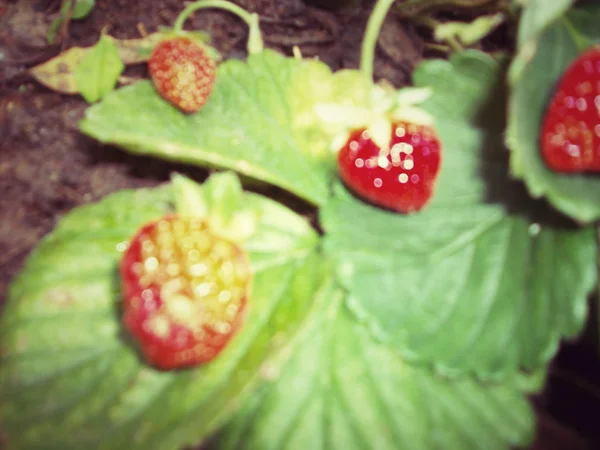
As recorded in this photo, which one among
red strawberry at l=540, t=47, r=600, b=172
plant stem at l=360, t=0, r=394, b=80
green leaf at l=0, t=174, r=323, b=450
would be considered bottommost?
green leaf at l=0, t=174, r=323, b=450

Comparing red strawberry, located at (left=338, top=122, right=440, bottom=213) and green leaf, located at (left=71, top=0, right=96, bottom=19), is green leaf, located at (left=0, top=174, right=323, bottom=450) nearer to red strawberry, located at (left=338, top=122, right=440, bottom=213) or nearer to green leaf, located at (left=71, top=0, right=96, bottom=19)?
red strawberry, located at (left=338, top=122, right=440, bottom=213)

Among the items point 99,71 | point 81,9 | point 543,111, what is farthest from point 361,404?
point 81,9

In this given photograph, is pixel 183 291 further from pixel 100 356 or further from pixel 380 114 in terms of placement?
pixel 380 114

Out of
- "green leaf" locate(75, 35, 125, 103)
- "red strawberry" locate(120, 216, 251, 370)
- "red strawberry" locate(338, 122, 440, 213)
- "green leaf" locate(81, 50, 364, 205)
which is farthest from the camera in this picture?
"green leaf" locate(75, 35, 125, 103)

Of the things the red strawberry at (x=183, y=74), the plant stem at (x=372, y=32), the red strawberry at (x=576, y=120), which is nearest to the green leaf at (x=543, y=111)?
the red strawberry at (x=576, y=120)

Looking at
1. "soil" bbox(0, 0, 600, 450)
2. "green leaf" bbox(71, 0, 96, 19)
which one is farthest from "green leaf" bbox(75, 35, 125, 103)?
"green leaf" bbox(71, 0, 96, 19)

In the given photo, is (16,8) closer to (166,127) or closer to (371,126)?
(166,127)

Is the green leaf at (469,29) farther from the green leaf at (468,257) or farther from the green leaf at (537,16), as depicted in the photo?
the green leaf at (537,16)
